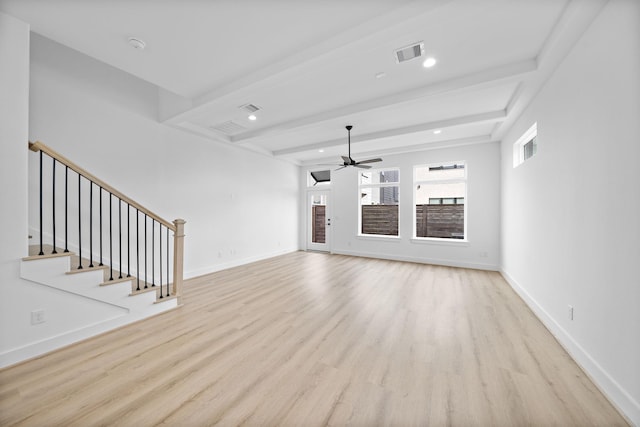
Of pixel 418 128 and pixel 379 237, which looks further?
pixel 379 237

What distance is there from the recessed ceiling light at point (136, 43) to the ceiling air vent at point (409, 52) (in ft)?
8.50

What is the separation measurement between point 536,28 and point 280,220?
20.5 feet

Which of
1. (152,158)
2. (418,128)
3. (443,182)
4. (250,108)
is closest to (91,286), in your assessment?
(152,158)

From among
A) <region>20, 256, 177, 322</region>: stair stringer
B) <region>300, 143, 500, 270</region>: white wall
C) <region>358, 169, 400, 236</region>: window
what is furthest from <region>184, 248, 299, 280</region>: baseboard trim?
<region>358, 169, 400, 236</region>: window

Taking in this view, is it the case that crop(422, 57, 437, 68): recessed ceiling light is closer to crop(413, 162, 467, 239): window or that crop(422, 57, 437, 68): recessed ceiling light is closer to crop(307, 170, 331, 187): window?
crop(413, 162, 467, 239): window

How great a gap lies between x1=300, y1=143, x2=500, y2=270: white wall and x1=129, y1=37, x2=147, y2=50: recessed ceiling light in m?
5.39

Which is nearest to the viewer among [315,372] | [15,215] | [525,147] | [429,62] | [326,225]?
[315,372]

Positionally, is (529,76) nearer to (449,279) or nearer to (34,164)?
(449,279)

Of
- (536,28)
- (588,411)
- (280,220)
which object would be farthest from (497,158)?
(280,220)

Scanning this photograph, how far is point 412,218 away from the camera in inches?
246

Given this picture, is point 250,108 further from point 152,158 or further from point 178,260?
point 178,260

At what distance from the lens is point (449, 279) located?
4660mm

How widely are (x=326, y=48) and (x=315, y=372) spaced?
9.63ft

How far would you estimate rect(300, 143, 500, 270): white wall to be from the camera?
17.6 feet
